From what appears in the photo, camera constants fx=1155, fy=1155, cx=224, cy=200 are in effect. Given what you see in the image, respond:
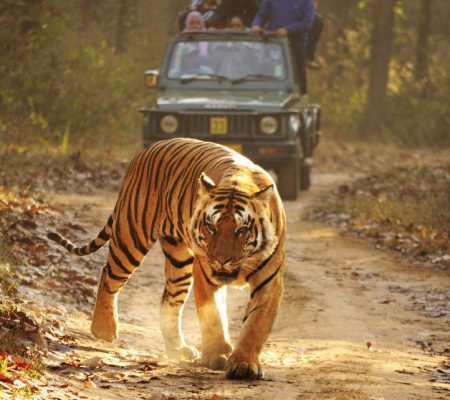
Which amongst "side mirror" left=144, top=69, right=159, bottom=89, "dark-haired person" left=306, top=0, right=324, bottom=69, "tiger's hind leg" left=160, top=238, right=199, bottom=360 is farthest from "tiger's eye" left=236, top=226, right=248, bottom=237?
"dark-haired person" left=306, top=0, right=324, bottom=69

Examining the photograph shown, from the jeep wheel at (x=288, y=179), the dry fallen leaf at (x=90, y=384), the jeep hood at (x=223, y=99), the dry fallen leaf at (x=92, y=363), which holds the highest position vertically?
the dry fallen leaf at (x=90, y=384)

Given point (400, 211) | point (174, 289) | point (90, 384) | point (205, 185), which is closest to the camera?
point (90, 384)

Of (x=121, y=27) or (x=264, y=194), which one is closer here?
(x=264, y=194)

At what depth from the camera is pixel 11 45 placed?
17.0 meters

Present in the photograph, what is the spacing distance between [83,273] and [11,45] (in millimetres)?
9164

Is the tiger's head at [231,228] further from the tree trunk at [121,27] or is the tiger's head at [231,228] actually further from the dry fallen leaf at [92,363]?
the tree trunk at [121,27]

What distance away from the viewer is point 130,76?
2280cm

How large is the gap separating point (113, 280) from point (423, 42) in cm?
2133

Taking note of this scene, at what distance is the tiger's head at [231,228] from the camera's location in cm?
515

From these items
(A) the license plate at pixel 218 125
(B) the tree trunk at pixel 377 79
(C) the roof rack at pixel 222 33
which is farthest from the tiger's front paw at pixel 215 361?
(B) the tree trunk at pixel 377 79

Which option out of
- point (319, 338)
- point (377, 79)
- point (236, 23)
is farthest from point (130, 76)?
point (319, 338)

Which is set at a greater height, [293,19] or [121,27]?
[293,19]

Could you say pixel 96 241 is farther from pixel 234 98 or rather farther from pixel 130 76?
pixel 130 76

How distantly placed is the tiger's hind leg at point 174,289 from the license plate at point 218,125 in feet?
22.7
